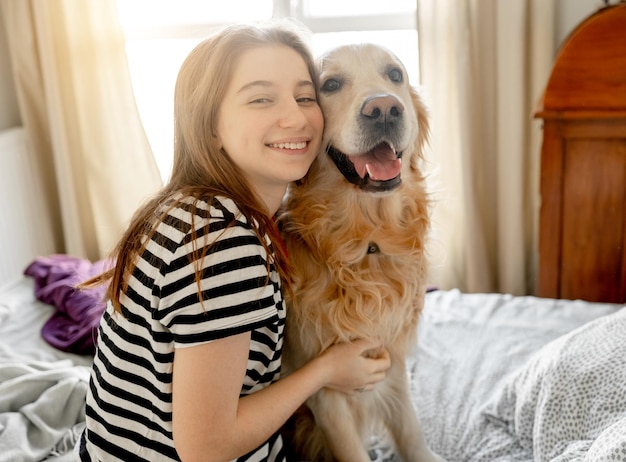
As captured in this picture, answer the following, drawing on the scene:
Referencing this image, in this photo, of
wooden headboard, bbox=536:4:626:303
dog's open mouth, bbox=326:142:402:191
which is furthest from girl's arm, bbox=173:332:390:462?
wooden headboard, bbox=536:4:626:303

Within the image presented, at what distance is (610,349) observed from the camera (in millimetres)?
1338

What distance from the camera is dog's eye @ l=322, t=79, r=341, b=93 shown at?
133 centimetres

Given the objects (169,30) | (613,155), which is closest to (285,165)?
(613,155)

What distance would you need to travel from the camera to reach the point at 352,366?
131cm

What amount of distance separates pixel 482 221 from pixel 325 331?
1503mm

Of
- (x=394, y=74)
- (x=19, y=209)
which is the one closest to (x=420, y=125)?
(x=394, y=74)

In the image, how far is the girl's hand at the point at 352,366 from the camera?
1298 millimetres

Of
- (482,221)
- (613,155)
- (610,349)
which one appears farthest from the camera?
(482,221)

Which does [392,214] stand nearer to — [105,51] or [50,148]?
[105,51]

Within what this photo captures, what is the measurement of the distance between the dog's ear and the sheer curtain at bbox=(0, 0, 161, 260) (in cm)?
167

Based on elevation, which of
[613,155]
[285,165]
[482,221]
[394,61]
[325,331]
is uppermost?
[394,61]

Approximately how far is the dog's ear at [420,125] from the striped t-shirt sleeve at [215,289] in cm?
57

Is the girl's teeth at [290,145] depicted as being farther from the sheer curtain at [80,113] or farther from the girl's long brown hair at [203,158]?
the sheer curtain at [80,113]

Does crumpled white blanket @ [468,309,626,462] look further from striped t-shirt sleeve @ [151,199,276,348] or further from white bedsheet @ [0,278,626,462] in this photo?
striped t-shirt sleeve @ [151,199,276,348]
